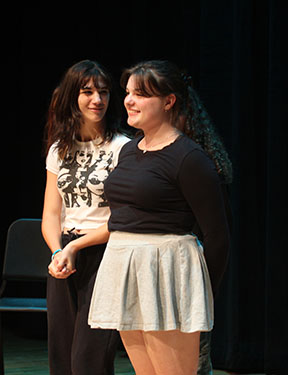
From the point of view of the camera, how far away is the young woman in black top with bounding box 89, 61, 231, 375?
5.74 feet

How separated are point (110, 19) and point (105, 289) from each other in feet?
9.73

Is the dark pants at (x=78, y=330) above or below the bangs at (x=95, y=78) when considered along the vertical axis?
below

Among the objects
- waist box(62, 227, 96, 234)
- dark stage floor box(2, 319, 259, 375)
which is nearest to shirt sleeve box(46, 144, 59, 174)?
waist box(62, 227, 96, 234)

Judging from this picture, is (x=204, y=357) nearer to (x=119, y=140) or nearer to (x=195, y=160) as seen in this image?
(x=119, y=140)

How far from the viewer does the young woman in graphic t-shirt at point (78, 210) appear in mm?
2168

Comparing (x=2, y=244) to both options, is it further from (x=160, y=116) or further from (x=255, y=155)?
(x=160, y=116)

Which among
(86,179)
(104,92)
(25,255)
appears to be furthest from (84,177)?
(25,255)

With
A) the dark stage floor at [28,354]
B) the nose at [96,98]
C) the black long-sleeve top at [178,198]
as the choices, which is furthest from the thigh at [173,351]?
the dark stage floor at [28,354]

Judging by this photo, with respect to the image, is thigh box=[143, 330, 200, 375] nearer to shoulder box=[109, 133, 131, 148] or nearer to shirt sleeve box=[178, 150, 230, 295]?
shirt sleeve box=[178, 150, 230, 295]

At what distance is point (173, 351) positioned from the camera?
5.79ft

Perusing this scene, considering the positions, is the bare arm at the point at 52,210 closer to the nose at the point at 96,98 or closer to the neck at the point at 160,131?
the nose at the point at 96,98

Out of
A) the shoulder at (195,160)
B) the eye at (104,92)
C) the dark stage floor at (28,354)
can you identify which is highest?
the eye at (104,92)

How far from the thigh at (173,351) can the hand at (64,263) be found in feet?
1.58

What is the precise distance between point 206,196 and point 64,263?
660 millimetres
